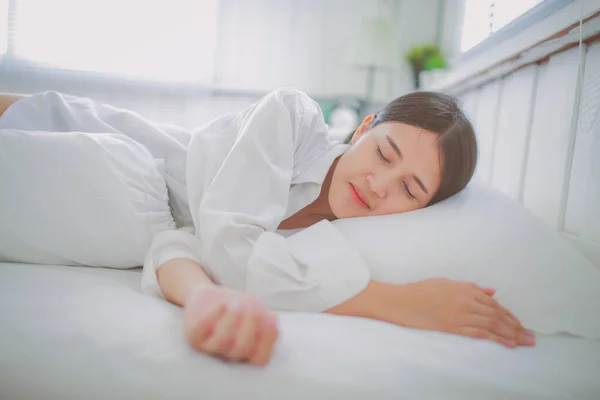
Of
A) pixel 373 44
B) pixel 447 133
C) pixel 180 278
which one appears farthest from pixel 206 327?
pixel 373 44

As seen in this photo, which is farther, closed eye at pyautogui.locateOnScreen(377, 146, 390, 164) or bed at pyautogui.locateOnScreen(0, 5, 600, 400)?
closed eye at pyautogui.locateOnScreen(377, 146, 390, 164)

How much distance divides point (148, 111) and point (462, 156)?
6.67ft

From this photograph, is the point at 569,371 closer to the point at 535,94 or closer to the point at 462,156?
the point at 462,156

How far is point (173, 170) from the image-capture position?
3.06 feet

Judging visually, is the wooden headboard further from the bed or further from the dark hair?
the bed

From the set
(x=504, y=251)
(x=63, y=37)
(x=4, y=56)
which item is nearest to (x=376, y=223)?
(x=504, y=251)

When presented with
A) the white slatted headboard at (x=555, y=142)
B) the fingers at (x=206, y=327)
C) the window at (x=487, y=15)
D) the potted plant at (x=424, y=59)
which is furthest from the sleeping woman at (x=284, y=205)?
the potted plant at (x=424, y=59)

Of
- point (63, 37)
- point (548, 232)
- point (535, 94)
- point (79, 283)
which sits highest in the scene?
point (63, 37)

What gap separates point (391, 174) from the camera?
2.55 feet

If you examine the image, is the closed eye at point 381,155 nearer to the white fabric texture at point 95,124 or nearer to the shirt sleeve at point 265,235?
the shirt sleeve at point 265,235

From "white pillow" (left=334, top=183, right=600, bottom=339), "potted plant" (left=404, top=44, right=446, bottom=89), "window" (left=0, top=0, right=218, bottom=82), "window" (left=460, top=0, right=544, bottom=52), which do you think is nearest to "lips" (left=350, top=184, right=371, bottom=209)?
"white pillow" (left=334, top=183, right=600, bottom=339)

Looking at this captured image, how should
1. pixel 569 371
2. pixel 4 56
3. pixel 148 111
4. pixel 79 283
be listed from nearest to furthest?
pixel 569 371 → pixel 79 283 → pixel 4 56 → pixel 148 111

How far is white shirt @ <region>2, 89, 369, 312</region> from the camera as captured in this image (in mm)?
549

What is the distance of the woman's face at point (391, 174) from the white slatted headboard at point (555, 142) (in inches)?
10.3
